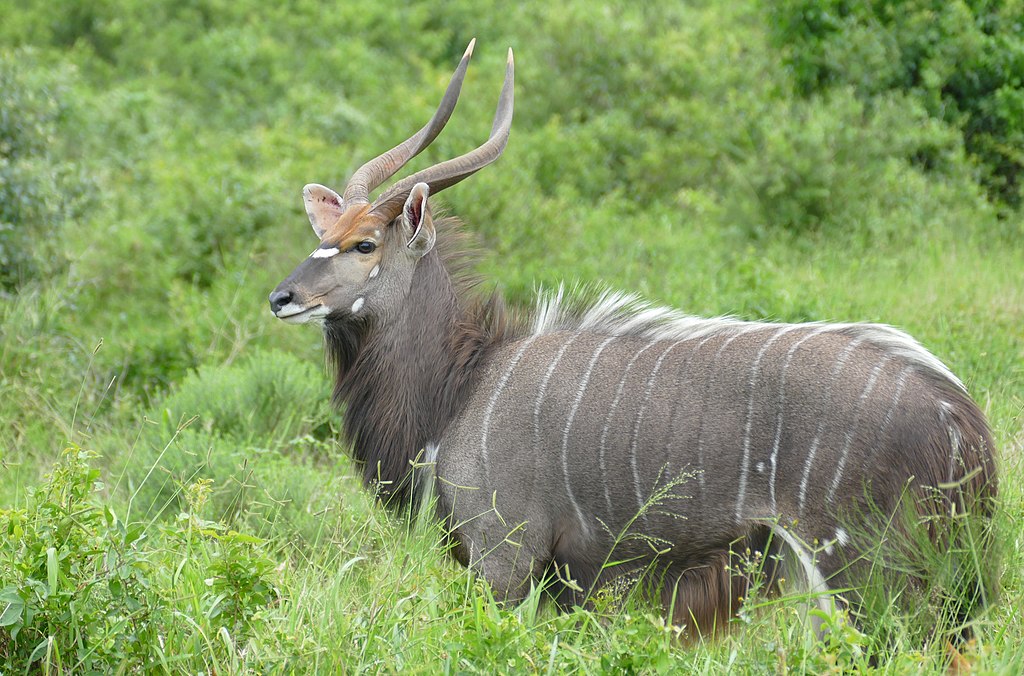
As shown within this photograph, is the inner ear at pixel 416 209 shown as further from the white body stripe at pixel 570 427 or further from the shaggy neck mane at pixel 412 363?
the white body stripe at pixel 570 427

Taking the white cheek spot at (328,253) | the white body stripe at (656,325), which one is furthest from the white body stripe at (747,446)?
the white cheek spot at (328,253)

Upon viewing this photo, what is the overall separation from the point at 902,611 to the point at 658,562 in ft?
2.38

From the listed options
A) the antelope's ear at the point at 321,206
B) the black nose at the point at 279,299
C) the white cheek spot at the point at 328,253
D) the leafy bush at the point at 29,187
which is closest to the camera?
the black nose at the point at 279,299

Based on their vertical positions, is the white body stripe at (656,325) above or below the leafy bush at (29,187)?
below

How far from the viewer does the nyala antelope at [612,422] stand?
315 centimetres

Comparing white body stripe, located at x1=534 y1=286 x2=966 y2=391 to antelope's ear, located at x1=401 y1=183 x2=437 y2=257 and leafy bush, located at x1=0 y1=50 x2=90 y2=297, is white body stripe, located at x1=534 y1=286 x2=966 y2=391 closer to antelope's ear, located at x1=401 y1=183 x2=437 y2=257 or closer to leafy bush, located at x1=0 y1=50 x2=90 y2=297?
antelope's ear, located at x1=401 y1=183 x2=437 y2=257

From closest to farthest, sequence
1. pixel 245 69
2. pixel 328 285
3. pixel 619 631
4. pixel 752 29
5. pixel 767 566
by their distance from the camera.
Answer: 1. pixel 619 631
2. pixel 767 566
3. pixel 328 285
4. pixel 752 29
5. pixel 245 69

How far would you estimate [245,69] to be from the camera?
13.2 meters

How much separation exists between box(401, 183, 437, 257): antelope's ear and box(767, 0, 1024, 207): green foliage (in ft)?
15.9

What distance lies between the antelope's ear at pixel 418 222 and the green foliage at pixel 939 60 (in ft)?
15.9

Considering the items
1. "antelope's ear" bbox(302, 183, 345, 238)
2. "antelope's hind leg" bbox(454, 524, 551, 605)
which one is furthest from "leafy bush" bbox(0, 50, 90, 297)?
"antelope's hind leg" bbox(454, 524, 551, 605)

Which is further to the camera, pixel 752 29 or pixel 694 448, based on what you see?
pixel 752 29

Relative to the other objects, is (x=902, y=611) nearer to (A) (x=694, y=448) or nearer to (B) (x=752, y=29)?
(A) (x=694, y=448)

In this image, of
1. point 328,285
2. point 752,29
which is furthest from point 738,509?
point 752,29
